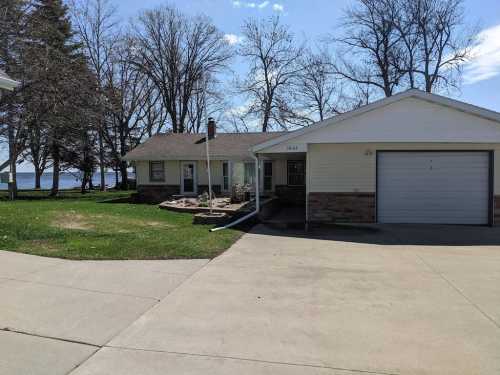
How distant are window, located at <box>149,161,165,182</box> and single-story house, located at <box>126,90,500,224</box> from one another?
10995 mm

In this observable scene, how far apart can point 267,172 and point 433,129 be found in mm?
11302

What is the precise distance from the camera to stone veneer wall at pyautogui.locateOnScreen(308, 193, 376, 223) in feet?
41.0

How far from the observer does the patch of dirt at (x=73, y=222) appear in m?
11.1

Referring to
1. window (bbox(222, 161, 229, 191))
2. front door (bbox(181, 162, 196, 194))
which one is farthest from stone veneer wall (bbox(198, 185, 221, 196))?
front door (bbox(181, 162, 196, 194))

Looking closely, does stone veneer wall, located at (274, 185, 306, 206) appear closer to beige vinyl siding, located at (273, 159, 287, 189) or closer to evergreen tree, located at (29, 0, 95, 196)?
beige vinyl siding, located at (273, 159, 287, 189)

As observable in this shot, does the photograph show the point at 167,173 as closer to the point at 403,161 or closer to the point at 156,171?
the point at 156,171

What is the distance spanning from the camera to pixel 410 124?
36.4 ft

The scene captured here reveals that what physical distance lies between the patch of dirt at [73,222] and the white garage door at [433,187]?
30.3 ft

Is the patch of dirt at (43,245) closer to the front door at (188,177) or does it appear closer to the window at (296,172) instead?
the front door at (188,177)

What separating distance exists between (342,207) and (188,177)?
11540 mm

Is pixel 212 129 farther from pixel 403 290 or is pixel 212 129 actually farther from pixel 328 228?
pixel 403 290

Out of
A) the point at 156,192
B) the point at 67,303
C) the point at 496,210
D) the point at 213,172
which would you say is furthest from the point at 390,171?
the point at 156,192

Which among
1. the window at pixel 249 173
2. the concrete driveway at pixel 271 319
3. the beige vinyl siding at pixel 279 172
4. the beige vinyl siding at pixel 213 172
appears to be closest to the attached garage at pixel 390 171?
the concrete driveway at pixel 271 319

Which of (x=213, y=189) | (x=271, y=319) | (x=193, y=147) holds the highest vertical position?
(x=193, y=147)
